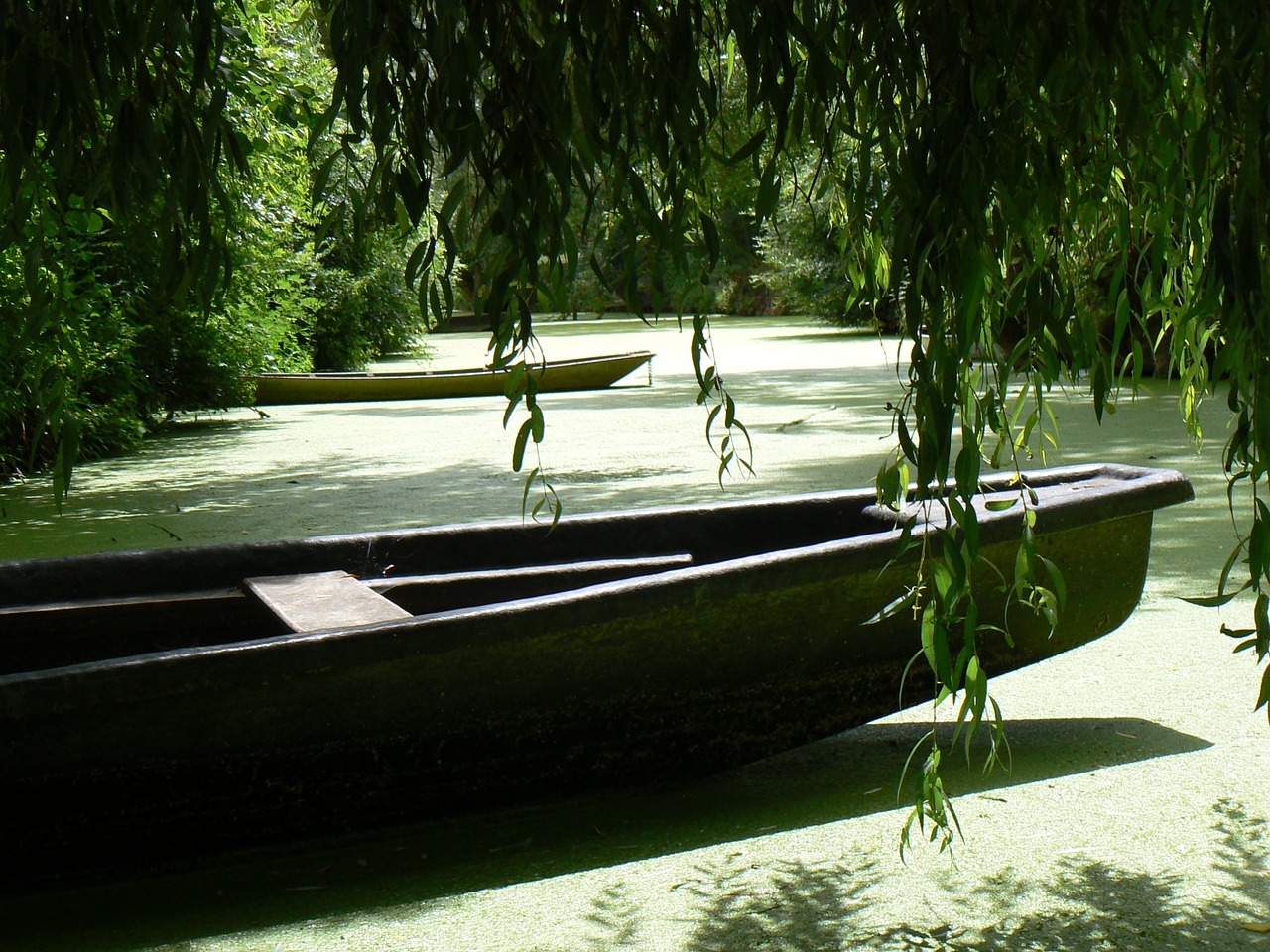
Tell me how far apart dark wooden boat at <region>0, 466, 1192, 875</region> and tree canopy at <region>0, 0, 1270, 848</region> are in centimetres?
70

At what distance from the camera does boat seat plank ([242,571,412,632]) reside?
2275 millimetres

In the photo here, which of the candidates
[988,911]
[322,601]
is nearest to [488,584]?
[322,601]

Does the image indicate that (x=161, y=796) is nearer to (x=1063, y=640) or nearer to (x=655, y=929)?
(x=655, y=929)

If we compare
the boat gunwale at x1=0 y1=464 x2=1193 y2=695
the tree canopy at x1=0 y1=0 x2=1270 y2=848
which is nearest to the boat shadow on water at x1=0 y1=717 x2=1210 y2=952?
the boat gunwale at x1=0 y1=464 x2=1193 y2=695

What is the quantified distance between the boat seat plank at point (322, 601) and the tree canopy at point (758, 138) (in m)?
0.86

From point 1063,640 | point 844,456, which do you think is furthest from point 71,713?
point 844,456

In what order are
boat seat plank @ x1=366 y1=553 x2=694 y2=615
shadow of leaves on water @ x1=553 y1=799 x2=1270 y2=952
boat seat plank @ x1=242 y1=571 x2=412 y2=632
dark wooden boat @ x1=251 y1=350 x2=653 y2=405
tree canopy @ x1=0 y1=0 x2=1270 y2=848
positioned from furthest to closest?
1. dark wooden boat @ x1=251 y1=350 x2=653 y2=405
2. boat seat plank @ x1=366 y1=553 x2=694 y2=615
3. boat seat plank @ x1=242 y1=571 x2=412 y2=632
4. shadow of leaves on water @ x1=553 y1=799 x2=1270 y2=952
5. tree canopy @ x1=0 y1=0 x2=1270 y2=848

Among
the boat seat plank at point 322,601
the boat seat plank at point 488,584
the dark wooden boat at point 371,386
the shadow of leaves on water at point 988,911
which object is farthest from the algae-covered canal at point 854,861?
the dark wooden boat at point 371,386

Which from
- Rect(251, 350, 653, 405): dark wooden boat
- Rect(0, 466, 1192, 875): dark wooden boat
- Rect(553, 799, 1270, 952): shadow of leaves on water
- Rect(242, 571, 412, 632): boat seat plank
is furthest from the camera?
Rect(251, 350, 653, 405): dark wooden boat

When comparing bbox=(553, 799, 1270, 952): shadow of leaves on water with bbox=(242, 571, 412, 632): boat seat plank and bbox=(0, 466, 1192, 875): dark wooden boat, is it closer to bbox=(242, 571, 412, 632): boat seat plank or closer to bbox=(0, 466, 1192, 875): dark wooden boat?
bbox=(0, 466, 1192, 875): dark wooden boat

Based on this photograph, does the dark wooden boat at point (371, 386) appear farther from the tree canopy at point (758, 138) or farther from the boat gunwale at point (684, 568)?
the tree canopy at point (758, 138)

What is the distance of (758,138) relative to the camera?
1.44 meters

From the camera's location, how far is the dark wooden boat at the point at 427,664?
195 centimetres

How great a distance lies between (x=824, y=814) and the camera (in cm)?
233
